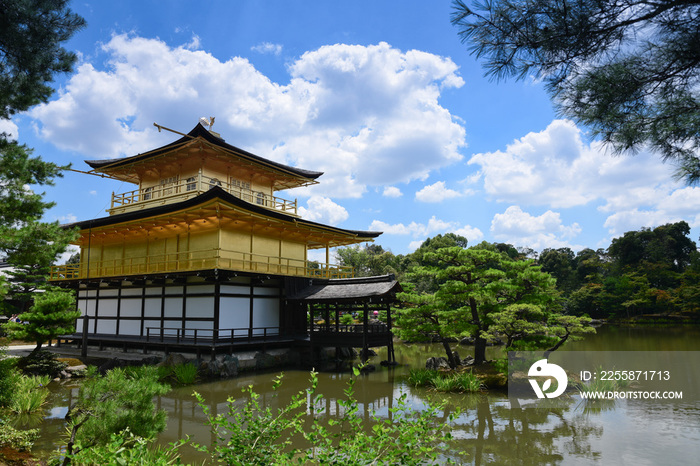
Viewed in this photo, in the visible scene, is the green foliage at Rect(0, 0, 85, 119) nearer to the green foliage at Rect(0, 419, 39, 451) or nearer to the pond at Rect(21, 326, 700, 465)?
the green foliage at Rect(0, 419, 39, 451)

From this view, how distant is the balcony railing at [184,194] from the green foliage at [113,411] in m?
15.6

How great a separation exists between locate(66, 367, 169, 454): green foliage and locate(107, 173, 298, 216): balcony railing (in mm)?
15575

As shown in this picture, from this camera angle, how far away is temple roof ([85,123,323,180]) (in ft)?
64.3

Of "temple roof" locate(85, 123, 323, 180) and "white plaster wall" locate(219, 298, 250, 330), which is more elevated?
"temple roof" locate(85, 123, 323, 180)

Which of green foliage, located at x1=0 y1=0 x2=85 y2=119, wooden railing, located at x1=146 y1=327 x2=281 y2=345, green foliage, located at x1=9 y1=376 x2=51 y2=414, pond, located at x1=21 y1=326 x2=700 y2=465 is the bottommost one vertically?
pond, located at x1=21 y1=326 x2=700 y2=465

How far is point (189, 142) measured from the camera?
1969 cm

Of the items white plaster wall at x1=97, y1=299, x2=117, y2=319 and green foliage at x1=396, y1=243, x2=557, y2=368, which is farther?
white plaster wall at x1=97, y1=299, x2=117, y2=319

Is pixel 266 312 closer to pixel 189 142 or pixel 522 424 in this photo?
pixel 189 142

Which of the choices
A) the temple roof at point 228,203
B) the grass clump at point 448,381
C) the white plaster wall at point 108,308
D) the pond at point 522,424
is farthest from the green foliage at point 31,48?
the white plaster wall at point 108,308

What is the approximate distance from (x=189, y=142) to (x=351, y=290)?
981cm

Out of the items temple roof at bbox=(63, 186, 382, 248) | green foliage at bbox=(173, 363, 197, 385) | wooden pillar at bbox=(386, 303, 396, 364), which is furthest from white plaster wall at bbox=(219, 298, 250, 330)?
wooden pillar at bbox=(386, 303, 396, 364)

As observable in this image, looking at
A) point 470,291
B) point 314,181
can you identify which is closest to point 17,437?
point 470,291

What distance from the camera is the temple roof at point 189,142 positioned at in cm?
1959

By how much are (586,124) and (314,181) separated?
67.9ft
